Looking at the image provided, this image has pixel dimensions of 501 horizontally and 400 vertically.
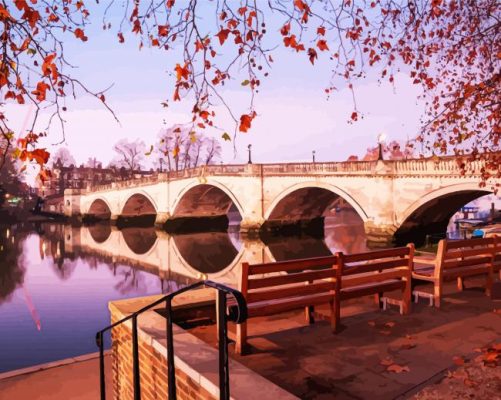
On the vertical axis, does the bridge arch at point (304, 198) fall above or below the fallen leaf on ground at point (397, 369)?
above

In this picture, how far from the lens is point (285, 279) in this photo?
4570mm

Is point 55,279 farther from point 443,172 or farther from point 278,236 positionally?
point 443,172

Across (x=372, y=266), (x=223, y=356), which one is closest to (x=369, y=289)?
(x=372, y=266)

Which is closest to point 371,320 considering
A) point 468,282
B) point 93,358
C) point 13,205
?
point 468,282

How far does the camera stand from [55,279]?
2269 centimetres

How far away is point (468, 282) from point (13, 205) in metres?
77.3

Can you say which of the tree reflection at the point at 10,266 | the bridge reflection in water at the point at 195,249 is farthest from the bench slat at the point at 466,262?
the tree reflection at the point at 10,266

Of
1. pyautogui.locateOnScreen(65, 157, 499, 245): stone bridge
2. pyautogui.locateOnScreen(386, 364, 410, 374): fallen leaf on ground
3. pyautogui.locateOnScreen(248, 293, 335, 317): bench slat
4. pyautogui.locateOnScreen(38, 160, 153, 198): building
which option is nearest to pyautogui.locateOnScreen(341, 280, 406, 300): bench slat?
pyautogui.locateOnScreen(248, 293, 335, 317): bench slat

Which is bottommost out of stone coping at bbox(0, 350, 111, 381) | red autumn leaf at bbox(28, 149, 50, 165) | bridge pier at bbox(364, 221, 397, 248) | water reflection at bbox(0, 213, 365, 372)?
water reflection at bbox(0, 213, 365, 372)

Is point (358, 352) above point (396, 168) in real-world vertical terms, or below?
below

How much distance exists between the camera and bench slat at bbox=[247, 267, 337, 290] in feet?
14.6

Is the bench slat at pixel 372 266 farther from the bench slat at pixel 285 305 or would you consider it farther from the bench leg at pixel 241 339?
the bench leg at pixel 241 339

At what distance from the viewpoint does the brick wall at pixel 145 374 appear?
367 centimetres

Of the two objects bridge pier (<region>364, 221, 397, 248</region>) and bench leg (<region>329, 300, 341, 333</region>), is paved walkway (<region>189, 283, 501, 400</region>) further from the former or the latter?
bridge pier (<region>364, 221, 397, 248</region>)
